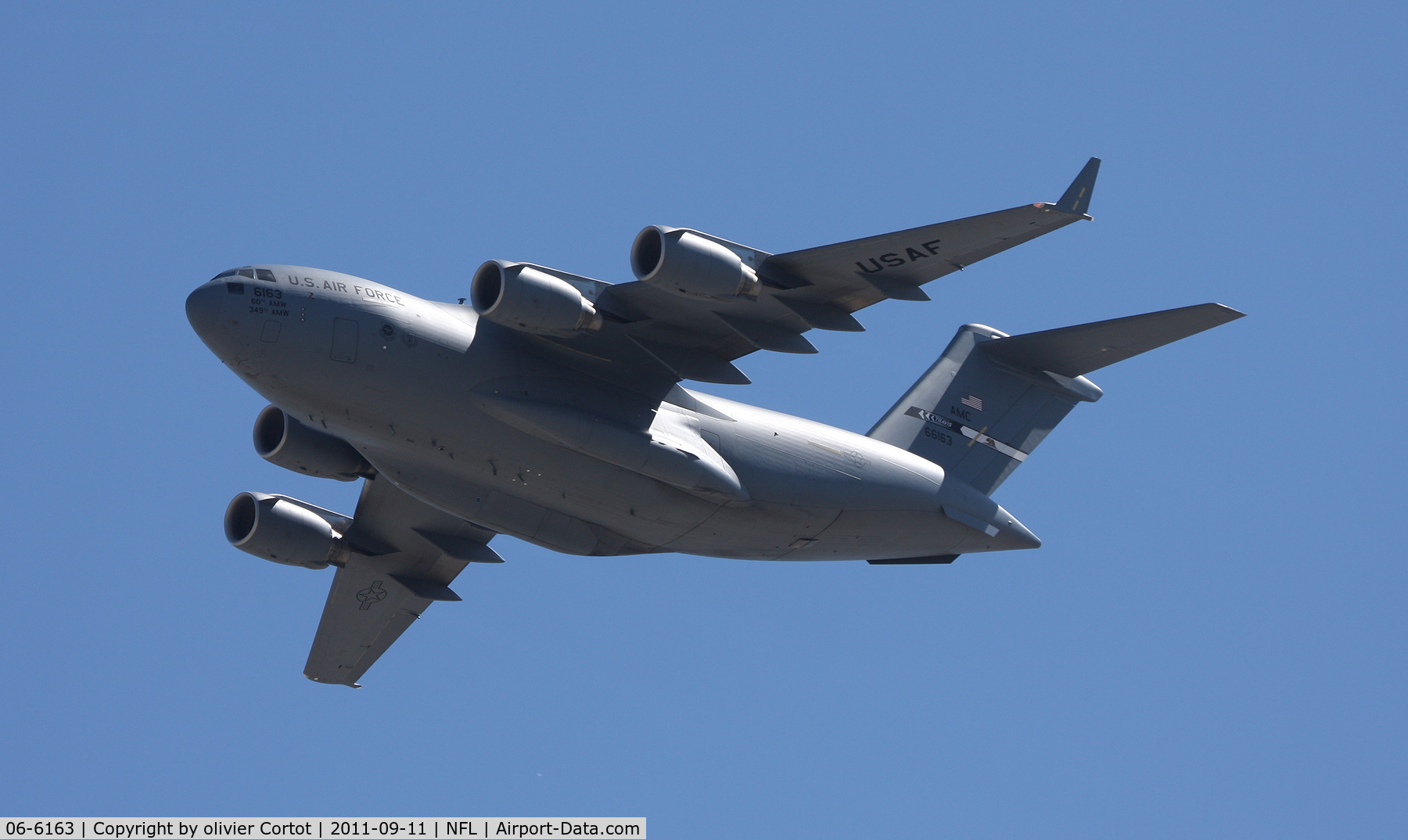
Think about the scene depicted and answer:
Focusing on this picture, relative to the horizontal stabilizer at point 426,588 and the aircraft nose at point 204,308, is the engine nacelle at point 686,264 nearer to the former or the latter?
the aircraft nose at point 204,308

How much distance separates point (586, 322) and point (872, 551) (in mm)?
4478

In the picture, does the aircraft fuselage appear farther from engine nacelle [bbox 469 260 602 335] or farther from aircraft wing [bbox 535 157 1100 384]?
engine nacelle [bbox 469 260 602 335]

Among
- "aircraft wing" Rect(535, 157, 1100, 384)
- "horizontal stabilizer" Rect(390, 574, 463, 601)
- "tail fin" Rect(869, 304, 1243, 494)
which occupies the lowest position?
"horizontal stabilizer" Rect(390, 574, 463, 601)

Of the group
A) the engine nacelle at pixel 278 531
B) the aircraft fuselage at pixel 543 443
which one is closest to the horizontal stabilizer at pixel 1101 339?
the aircraft fuselage at pixel 543 443

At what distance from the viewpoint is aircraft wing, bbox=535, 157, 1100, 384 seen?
13016 mm

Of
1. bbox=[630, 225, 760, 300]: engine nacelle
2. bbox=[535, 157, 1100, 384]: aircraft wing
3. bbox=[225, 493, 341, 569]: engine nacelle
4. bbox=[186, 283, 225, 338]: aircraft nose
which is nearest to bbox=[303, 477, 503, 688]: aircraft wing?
bbox=[225, 493, 341, 569]: engine nacelle

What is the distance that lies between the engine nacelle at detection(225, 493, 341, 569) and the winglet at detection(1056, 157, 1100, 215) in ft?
29.2

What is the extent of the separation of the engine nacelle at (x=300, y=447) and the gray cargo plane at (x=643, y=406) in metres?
0.02

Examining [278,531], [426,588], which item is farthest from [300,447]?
[426,588]

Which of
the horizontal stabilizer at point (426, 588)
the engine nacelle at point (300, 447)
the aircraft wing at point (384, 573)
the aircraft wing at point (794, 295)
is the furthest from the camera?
the horizontal stabilizer at point (426, 588)

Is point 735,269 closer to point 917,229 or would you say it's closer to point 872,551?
point 917,229

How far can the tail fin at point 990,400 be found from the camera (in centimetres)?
1672

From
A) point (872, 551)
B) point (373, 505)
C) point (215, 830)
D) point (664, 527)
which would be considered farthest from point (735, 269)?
point (215, 830)

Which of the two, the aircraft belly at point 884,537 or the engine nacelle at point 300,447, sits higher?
the engine nacelle at point 300,447
